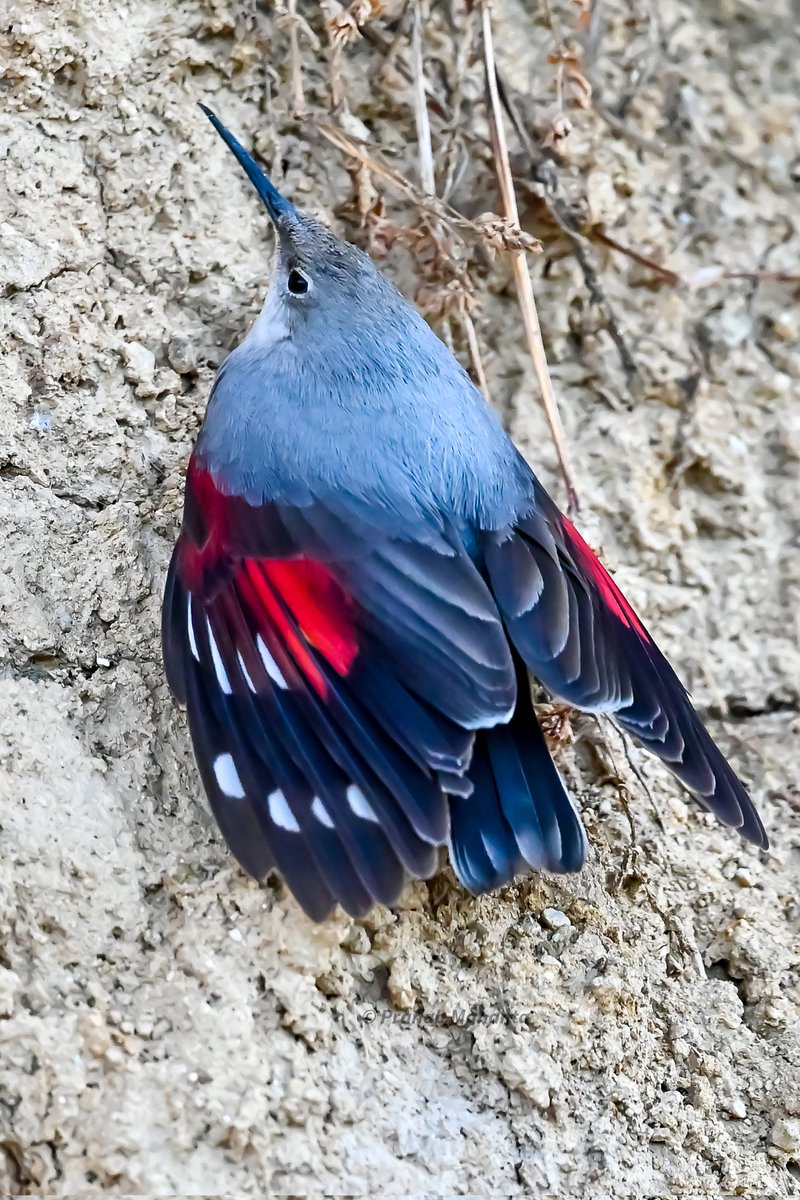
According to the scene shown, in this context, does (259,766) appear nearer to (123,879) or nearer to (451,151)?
(123,879)

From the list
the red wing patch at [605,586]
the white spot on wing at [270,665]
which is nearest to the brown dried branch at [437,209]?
the red wing patch at [605,586]

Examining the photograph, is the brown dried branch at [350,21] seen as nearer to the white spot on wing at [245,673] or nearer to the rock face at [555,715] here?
the rock face at [555,715]

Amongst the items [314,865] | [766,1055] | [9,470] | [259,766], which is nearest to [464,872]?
[314,865]

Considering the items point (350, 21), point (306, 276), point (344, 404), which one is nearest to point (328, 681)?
point (344, 404)

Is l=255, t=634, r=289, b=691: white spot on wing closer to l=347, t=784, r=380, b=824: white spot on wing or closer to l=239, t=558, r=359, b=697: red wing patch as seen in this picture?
l=239, t=558, r=359, b=697: red wing patch

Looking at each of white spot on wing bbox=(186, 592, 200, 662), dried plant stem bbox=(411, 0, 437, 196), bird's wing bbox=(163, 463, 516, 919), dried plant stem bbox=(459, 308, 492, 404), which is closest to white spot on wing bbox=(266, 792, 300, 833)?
bird's wing bbox=(163, 463, 516, 919)
